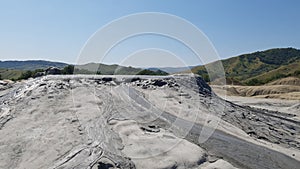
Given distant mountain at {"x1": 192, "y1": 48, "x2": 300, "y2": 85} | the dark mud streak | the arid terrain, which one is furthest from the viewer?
distant mountain at {"x1": 192, "y1": 48, "x2": 300, "y2": 85}

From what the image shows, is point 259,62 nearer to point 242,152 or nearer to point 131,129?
point 242,152

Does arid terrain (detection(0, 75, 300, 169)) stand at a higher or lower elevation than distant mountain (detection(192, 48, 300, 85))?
lower

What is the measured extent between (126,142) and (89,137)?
4.27 ft

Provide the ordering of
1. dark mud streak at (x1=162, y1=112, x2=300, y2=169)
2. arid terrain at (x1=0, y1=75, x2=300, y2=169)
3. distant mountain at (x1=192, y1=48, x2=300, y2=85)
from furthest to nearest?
distant mountain at (x1=192, y1=48, x2=300, y2=85) → dark mud streak at (x1=162, y1=112, x2=300, y2=169) → arid terrain at (x1=0, y1=75, x2=300, y2=169)

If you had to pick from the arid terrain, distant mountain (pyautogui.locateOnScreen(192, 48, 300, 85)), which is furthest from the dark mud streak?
→ distant mountain (pyautogui.locateOnScreen(192, 48, 300, 85))

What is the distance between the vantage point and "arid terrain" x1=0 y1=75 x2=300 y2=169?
30.7ft

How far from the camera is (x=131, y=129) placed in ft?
36.2

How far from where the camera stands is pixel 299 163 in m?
11.8

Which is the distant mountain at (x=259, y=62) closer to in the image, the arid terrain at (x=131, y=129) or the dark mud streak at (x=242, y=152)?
the arid terrain at (x=131, y=129)

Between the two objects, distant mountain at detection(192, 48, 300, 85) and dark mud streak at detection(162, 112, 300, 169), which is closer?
dark mud streak at detection(162, 112, 300, 169)

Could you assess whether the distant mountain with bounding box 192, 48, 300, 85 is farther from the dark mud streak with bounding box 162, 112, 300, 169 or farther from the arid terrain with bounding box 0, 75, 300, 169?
the dark mud streak with bounding box 162, 112, 300, 169

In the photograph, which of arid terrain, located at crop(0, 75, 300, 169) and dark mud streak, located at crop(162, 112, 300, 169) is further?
dark mud streak, located at crop(162, 112, 300, 169)

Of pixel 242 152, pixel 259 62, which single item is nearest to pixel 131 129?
pixel 242 152

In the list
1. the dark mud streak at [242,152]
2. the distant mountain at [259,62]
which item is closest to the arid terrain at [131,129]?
the dark mud streak at [242,152]
